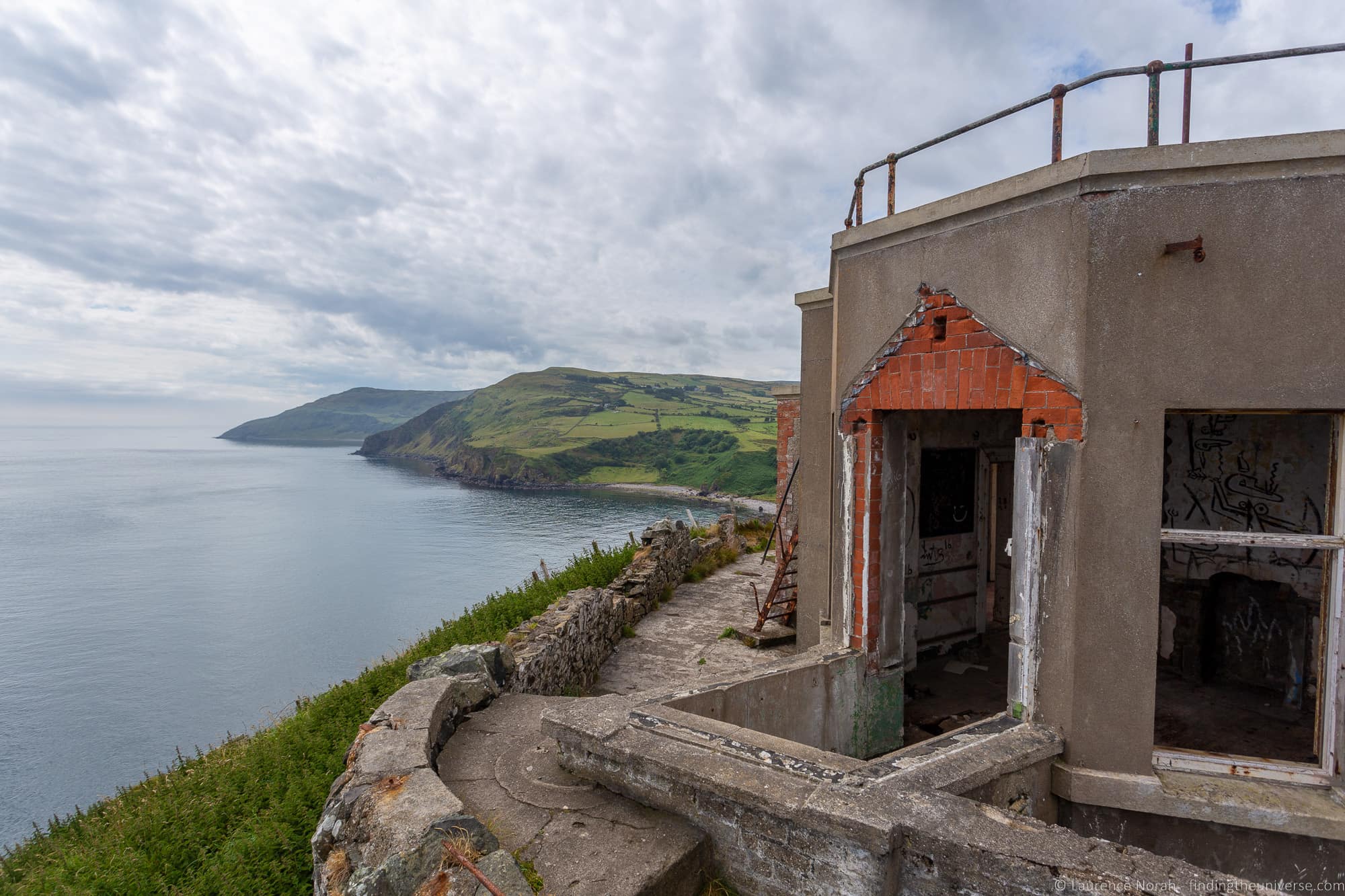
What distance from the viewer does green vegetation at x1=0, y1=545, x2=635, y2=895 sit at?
4.07m

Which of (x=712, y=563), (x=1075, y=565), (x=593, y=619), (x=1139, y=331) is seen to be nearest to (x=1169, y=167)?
(x=1139, y=331)

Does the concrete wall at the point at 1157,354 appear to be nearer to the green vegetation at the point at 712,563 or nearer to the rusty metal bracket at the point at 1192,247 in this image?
the rusty metal bracket at the point at 1192,247

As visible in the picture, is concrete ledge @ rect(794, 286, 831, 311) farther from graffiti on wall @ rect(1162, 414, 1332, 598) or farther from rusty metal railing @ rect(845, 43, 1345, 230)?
graffiti on wall @ rect(1162, 414, 1332, 598)

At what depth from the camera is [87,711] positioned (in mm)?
24844

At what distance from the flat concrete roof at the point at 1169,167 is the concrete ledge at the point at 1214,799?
315 centimetres

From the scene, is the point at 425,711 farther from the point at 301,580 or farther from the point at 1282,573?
the point at 301,580

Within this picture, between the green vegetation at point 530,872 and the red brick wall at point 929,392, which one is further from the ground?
the red brick wall at point 929,392

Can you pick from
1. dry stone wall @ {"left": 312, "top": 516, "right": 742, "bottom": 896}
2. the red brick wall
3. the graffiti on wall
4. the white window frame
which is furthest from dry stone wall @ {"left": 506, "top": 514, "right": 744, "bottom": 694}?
the graffiti on wall

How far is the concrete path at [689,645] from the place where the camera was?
7914 millimetres

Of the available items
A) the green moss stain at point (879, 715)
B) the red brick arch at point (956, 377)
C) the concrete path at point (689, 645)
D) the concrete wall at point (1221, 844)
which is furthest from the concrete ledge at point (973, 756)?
the concrete path at point (689, 645)

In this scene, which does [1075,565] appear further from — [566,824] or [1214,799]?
[566,824]

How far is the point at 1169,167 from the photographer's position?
3439 mm

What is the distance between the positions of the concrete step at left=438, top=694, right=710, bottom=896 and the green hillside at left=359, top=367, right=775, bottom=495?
76.3 m

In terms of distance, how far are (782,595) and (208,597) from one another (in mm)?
42084
